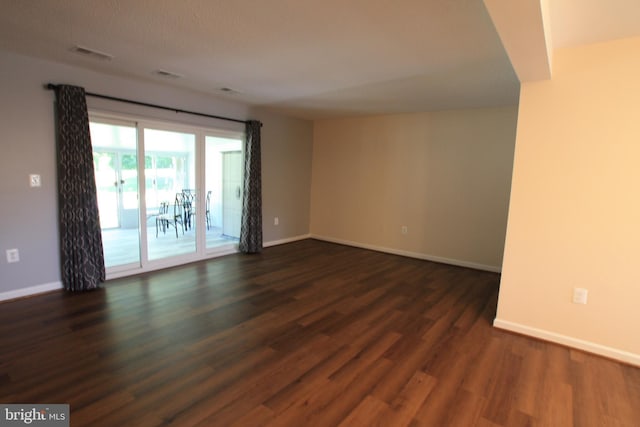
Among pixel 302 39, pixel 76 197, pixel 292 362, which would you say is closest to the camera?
pixel 292 362

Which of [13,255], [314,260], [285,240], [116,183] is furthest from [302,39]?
[285,240]

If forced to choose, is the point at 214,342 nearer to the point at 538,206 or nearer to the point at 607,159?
the point at 538,206

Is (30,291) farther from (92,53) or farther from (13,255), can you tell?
(92,53)

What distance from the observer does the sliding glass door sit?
155 inches

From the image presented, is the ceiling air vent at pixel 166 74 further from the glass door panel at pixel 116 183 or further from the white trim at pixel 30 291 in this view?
the white trim at pixel 30 291

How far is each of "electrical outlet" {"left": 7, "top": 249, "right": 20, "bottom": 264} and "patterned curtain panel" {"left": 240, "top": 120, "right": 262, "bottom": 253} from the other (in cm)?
272

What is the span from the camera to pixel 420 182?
521 cm

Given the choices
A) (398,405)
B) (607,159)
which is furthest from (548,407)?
(607,159)

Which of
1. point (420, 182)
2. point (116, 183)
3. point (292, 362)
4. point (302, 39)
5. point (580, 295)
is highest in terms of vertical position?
point (302, 39)

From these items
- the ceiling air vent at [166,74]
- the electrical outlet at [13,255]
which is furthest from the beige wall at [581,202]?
the electrical outlet at [13,255]

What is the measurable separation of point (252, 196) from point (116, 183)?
74.3 inches

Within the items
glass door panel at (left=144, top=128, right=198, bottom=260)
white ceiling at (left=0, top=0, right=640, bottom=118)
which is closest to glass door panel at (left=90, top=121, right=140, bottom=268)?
glass door panel at (left=144, top=128, right=198, bottom=260)

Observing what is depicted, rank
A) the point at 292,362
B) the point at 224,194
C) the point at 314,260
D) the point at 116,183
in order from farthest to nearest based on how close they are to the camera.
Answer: the point at 224,194
the point at 314,260
the point at 116,183
the point at 292,362

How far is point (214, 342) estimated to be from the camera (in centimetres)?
251
